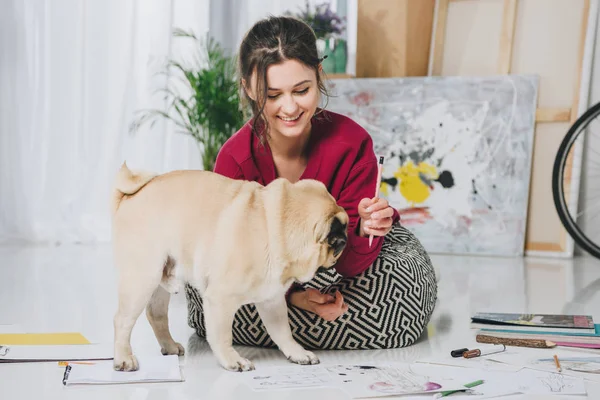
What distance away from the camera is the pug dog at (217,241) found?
158 cm

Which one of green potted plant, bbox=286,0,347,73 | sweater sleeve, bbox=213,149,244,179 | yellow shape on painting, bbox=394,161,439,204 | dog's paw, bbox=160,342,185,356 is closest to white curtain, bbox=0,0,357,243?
green potted plant, bbox=286,0,347,73

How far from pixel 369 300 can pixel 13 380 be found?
834mm

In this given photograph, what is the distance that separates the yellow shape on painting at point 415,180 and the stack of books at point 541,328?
180 centimetres

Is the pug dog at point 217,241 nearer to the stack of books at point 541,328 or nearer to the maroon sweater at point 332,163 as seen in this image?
the maroon sweater at point 332,163

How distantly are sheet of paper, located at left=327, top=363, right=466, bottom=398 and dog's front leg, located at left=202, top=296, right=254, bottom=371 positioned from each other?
A: 0.20 meters

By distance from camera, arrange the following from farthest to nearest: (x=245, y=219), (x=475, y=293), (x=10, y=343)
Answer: (x=475, y=293), (x=10, y=343), (x=245, y=219)

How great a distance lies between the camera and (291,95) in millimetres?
1834

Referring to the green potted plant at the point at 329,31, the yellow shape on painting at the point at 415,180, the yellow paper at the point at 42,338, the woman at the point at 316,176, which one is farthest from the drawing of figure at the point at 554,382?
the green potted plant at the point at 329,31

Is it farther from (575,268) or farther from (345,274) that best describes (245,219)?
(575,268)

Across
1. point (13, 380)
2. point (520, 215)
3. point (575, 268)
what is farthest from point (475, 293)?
point (13, 380)

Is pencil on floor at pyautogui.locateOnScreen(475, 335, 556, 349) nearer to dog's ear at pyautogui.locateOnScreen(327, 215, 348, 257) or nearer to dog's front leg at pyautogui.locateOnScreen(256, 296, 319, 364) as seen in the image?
dog's front leg at pyautogui.locateOnScreen(256, 296, 319, 364)

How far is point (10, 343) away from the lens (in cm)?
193

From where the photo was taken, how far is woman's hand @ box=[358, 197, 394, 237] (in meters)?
1.73

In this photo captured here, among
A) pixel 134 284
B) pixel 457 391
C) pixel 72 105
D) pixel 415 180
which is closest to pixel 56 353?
pixel 134 284
